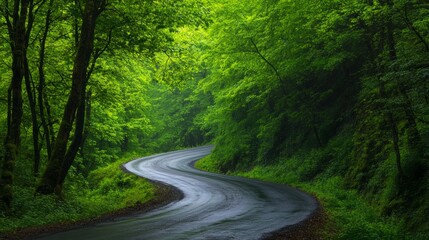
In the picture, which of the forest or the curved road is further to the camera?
the forest

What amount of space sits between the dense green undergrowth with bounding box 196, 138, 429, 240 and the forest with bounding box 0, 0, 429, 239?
8cm

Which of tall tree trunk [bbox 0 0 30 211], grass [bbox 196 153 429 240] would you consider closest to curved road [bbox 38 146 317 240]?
grass [bbox 196 153 429 240]

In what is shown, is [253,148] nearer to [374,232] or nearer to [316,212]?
[316,212]

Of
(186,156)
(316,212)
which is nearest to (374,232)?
(316,212)

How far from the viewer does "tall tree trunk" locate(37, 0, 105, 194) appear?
14336mm

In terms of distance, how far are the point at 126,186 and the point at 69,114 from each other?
12.5 metres

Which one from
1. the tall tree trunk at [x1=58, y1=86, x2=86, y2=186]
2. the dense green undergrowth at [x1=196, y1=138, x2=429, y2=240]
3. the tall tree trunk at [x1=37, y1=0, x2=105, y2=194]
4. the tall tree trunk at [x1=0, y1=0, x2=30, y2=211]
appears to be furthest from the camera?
the tall tree trunk at [x1=58, y1=86, x2=86, y2=186]

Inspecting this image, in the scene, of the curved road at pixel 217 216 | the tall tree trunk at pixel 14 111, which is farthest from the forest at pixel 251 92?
the curved road at pixel 217 216

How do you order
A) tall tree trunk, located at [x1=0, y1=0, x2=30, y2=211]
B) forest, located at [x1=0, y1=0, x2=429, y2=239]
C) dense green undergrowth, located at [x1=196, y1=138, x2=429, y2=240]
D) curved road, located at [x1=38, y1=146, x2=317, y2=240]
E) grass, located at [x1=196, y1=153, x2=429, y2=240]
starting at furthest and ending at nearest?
1. forest, located at [x1=0, y1=0, x2=429, y2=239]
2. tall tree trunk, located at [x1=0, y1=0, x2=30, y2=211]
3. dense green undergrowth, located at [x1=196, y1=138, x2=429, y2=240]
4. grass, located at [x1=196, y1=153, x2=429, y2=240]
5. curved road, located at [x1=38, y1=146, x2=317, y2=240]

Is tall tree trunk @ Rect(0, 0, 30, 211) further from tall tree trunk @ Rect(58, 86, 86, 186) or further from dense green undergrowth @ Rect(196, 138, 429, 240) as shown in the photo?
dense green undergrowth @ Rect(196, 138, 429, 240)

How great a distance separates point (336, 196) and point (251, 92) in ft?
43.8

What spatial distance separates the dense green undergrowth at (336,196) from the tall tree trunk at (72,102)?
9.86m

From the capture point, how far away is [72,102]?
14617 millimetres

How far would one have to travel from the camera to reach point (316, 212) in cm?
1304
